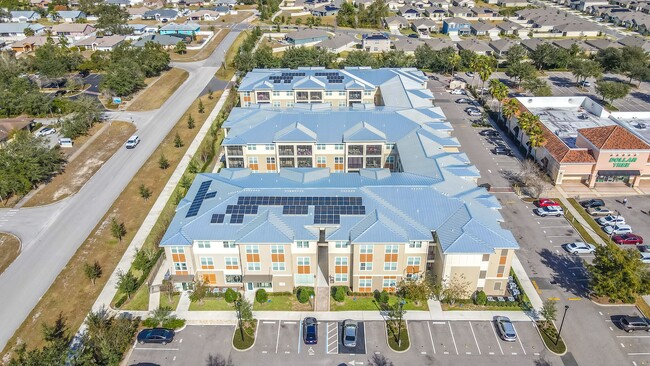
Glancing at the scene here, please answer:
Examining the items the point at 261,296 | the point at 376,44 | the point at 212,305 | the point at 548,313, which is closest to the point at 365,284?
the point at 261,296

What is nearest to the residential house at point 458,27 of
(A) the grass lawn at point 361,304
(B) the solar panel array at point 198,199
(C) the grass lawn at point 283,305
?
(B) the solar panel array at point 198,199

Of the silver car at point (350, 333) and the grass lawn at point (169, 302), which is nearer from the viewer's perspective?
the silver car at point (350, 333)

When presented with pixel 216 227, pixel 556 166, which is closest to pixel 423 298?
pixel 216 227

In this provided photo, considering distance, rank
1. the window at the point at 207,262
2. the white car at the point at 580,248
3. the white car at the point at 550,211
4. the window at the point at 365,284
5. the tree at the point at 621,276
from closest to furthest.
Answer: the tree at the point at 621,276 < the window at the point at 207,262 < the window at the point at 365,284 < the white car at the point at 580,248 < the white car at the point at 550,211

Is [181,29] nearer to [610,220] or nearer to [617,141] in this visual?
[617,141]

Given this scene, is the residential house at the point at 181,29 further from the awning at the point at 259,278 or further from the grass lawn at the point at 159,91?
the awning at the point at 259,278

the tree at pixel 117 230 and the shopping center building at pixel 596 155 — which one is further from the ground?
the shopping center building at pixel 596 155
